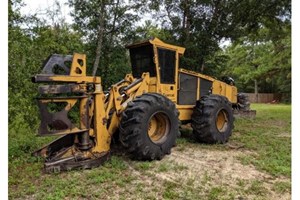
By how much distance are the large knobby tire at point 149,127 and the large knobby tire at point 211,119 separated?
1.16 meters

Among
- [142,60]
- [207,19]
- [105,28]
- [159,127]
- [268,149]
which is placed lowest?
[268,149]

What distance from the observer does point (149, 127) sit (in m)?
5.21

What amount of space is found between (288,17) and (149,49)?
796 cm

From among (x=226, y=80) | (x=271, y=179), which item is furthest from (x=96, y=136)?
(x=226, y=80)

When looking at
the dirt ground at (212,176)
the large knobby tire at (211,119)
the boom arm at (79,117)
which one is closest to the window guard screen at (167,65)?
the large knobby tire at (211,119)

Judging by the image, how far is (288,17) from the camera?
1135 centimetres

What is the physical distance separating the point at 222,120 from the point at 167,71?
188 centimetres

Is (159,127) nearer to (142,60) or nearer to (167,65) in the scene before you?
(167,65)

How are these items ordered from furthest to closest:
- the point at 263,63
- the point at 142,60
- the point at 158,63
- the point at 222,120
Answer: the point at 263,63
the point at 222,120
the point at 142,60
the point at 158,63

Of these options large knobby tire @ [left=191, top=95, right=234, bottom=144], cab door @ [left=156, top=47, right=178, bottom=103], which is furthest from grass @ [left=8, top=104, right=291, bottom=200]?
cab door @ [left=156, top=47, right=178, bottom=103]

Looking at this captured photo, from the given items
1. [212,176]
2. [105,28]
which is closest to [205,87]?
[212,176]

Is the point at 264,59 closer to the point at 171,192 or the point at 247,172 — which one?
the point at 247,172

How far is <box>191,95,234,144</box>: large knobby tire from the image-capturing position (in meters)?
6.24

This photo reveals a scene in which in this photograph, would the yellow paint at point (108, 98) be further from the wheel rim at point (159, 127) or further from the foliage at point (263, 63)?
the foliage at point (263, 63)
